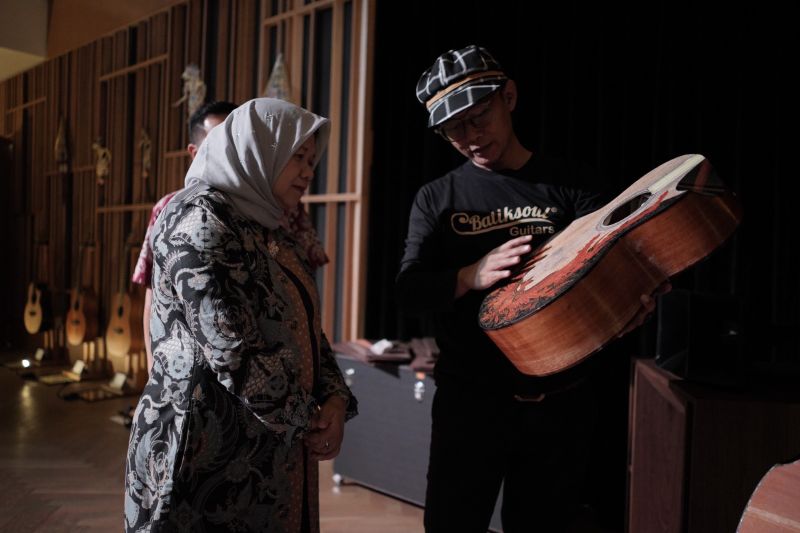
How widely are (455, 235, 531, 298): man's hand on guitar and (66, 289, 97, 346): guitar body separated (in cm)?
Result: 499

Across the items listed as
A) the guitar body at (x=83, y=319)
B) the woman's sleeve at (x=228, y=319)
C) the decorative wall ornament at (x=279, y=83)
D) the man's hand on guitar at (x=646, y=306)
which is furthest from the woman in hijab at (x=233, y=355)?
the guitar body at (x=83, y=319)

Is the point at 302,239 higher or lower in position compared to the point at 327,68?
lower

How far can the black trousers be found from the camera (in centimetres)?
131

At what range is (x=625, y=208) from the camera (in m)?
1.21

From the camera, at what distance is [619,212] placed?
1.19 metres

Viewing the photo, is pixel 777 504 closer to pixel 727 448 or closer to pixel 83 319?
pixel 727 448

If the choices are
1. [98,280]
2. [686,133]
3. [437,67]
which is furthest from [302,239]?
[98,280]

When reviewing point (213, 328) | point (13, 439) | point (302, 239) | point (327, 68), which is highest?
point (327, 68)

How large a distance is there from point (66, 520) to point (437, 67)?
2.48 metres

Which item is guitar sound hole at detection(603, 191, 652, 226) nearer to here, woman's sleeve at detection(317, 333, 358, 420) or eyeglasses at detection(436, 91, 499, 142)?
eyeglasses at detection(436, 91, 499, 142)

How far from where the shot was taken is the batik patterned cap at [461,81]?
50.4 inches

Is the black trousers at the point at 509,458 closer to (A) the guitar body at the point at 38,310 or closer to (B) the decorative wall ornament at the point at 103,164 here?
(B) the decorative wall ornament at the point at 103,164

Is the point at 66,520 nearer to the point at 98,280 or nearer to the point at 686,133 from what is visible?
the point at 686,133

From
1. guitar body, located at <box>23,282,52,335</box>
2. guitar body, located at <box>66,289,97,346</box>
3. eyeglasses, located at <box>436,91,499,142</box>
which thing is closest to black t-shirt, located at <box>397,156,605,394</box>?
eyeglasses, located at <box>436,91,499,142</box>
